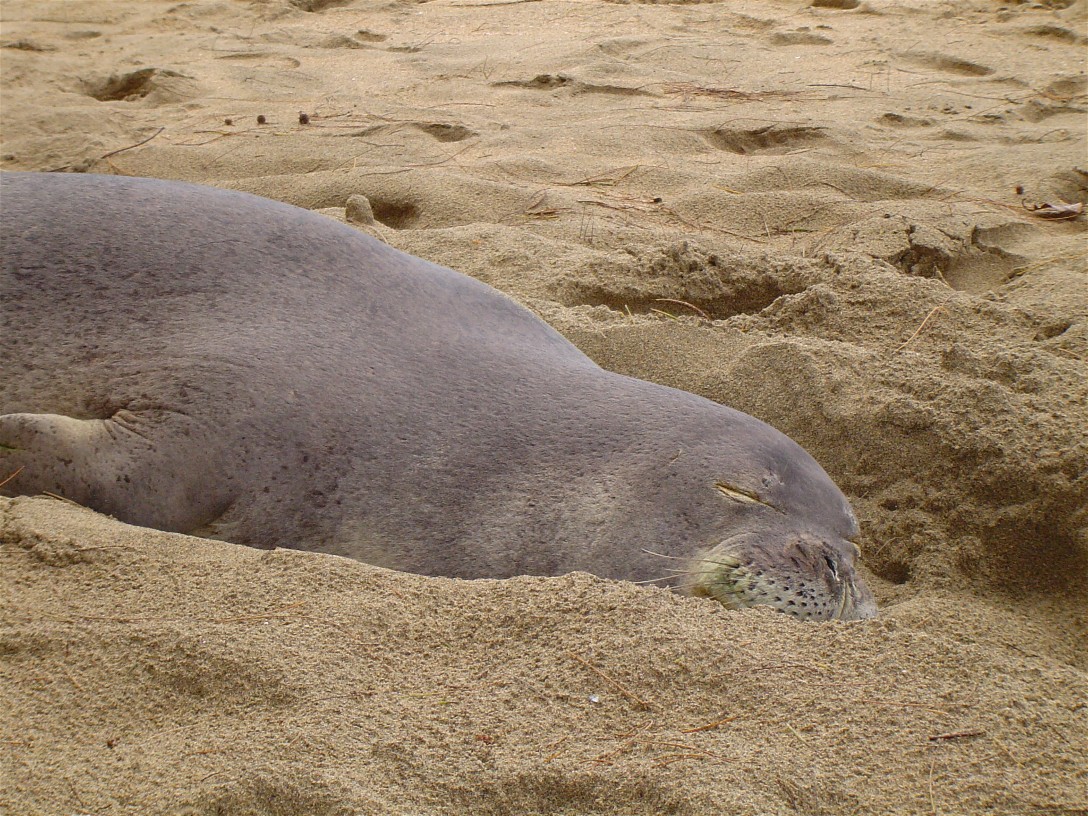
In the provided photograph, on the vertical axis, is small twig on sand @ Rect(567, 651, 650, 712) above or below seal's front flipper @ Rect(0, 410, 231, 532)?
below

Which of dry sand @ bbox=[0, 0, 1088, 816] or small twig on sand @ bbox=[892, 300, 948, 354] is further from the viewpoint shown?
small twig on sand @ bbox=[892, 300, 948, 354]

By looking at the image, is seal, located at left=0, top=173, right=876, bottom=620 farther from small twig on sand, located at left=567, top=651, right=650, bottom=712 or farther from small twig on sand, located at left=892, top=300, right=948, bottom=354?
small twig on sand, located at left=892, top=300, right=948, bottom=354

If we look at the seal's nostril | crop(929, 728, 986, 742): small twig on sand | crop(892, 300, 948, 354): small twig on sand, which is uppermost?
crop(929, 728, 986, 742): small twig on sand

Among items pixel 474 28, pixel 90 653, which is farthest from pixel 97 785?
pixel 474 28

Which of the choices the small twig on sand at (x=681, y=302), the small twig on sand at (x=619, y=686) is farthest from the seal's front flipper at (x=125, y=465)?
the small twig on sand at (x=681, y=302)

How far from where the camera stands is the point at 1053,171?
4023 millimetres

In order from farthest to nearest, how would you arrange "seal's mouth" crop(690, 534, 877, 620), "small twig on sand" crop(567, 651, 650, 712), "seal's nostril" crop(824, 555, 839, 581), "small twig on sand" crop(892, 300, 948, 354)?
1. "small twig on sand" crop(892, 300, 948, 354)
2. "seal's nostril" crop(824, 555, 839, 581)
3. "seal's mouth" crop(690, 534, 877, 620)
4. "small twig on sand" crop(567, 651, 650, 712)

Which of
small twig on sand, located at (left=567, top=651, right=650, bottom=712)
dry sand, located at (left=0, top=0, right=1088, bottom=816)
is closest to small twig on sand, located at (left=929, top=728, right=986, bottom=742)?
dry sand, located at (left=0, top=0, right=1088, bottom=816)

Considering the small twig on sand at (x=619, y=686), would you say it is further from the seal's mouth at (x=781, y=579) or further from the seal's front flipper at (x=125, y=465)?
the seal's front flipper at (x=125, y=465)

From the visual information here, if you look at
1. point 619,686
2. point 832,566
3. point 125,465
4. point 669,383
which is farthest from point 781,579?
point 125,465

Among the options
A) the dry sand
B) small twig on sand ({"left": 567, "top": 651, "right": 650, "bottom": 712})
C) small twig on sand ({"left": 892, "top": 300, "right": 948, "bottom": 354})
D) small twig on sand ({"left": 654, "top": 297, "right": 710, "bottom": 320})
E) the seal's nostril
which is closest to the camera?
the dry sand

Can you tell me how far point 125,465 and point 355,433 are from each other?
1.37 feet

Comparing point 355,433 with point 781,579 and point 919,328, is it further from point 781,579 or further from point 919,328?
point 919,328

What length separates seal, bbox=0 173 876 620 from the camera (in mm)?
1906
